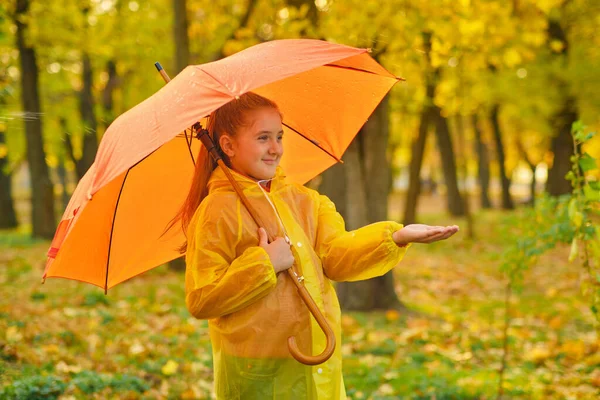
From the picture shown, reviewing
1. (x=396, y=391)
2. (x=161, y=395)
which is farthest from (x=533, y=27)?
(x=161, y=395)

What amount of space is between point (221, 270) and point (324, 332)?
1.55 ft

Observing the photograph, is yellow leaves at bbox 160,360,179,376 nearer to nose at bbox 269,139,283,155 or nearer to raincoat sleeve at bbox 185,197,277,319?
raincoat sleeve at bbox 185,197,277,319

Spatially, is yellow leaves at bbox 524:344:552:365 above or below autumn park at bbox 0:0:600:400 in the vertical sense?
below

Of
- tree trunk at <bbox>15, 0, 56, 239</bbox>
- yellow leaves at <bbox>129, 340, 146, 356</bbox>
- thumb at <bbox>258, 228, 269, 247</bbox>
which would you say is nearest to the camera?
thumb at <bbox>258, 228, 269, 247</bbox>

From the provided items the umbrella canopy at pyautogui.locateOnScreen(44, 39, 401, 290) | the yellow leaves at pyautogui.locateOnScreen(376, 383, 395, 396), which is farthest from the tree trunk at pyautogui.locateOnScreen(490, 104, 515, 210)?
the umbrella canopy at pyautogui.locateOnScreen(44, 39, 401, 290)

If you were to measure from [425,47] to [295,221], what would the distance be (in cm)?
664

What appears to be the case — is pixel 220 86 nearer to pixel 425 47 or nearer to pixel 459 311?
pixel 425 47

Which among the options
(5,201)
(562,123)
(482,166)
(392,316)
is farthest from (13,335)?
(482,166)

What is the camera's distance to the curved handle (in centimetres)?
268

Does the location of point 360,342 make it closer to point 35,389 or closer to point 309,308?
point 35,389

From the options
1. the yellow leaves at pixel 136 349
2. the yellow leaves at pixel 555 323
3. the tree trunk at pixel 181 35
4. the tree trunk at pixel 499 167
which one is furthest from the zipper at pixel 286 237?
the tree trunk at pixel 499 167

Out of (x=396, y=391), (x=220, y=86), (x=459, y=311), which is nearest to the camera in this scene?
(x=220, y=86)

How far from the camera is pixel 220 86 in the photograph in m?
2.67

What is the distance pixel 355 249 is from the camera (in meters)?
2.92
